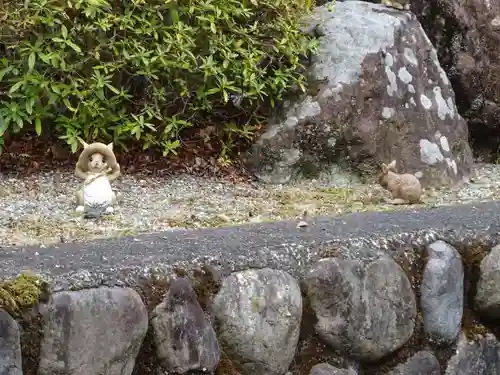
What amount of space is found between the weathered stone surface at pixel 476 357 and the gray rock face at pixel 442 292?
0.09 m

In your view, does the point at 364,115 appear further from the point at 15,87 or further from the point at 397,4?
the point at 15,87

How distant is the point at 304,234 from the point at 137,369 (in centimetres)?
75

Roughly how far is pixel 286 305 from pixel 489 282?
2.72ft

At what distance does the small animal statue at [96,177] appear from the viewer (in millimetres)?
2877

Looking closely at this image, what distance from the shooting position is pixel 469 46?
4.79 metres

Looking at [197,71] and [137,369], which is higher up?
[197,71]

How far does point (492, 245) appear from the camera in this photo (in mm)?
2658

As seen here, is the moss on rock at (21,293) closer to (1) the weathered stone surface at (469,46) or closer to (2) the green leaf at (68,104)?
(2) the green leaf at (68,104)

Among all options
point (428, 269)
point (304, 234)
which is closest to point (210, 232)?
point (304, 234)

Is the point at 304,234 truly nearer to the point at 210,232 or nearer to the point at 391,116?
the point at 210,232

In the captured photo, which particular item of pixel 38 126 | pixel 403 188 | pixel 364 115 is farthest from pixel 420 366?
pixel 38 126

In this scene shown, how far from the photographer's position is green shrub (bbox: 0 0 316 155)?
133 inches

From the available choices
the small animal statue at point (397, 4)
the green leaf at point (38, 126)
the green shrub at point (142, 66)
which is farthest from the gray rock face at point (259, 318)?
the small animal statue at point (397, 4)

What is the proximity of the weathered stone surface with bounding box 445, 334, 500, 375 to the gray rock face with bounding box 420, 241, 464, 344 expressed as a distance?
85 millimetres
